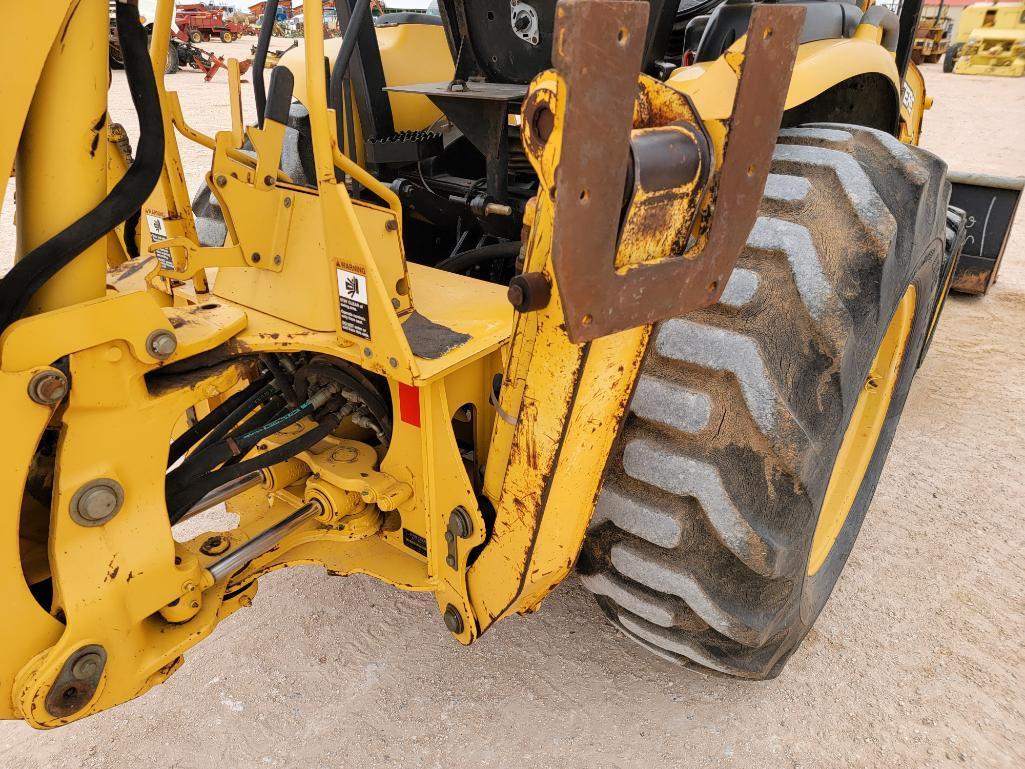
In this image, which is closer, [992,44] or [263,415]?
[263,415]

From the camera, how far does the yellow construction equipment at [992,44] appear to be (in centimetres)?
1788

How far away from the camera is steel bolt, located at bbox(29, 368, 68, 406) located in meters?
1.18

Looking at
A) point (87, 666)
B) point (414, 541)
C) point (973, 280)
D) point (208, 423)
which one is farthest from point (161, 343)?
point (973, 280)

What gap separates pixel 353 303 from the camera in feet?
4.74

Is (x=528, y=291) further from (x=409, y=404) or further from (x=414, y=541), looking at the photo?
(x=414, y=541)

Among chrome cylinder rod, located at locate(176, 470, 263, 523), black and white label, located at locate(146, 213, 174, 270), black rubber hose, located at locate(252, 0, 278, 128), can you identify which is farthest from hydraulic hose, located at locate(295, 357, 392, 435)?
black rubber hose, located at locate(252, 0, 278, 128)

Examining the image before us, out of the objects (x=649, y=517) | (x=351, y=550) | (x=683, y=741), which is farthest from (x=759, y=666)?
(x=351, y=550)

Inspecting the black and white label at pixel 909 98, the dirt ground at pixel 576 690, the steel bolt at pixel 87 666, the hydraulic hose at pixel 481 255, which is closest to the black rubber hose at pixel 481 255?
the hydraulic hose at pixel 481 255

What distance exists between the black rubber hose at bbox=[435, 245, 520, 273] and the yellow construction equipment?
21.2 m

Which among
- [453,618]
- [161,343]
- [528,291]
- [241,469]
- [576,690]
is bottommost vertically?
[576,690]

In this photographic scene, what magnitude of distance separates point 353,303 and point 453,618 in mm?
839

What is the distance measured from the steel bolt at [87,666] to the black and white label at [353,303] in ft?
2.58

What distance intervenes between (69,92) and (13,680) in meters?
1.03

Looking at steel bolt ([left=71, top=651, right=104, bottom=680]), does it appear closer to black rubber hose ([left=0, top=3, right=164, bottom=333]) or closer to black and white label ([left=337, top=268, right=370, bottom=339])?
black rubber hose ([left=0, top=3, right=164, bottom=333])
